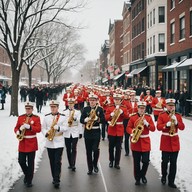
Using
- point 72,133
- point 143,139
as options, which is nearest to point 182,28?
point 72,133

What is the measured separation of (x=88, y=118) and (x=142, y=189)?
211 cm

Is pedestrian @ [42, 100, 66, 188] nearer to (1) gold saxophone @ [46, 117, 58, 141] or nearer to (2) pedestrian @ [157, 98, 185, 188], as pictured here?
(1) gold saxophone @ [46, 117, 58, 141]

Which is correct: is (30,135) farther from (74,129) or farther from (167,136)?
(167,136)

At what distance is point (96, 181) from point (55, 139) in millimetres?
1336

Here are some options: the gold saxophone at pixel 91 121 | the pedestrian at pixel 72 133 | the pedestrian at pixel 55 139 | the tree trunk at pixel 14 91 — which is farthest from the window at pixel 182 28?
the pedestrian at pixel 55 139

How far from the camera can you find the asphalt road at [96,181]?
6.86 meters

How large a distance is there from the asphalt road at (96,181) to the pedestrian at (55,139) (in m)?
0.34

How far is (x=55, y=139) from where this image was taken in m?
7.19

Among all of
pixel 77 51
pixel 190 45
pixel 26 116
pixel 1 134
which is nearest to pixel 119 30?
pixel 77 51

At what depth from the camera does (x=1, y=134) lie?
524 inches

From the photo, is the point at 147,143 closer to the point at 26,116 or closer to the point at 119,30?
the point at 26,116

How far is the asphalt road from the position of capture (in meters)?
6.86

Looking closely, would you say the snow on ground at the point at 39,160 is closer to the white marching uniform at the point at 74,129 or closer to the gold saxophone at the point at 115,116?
the white marching uniform at the point at 74,129

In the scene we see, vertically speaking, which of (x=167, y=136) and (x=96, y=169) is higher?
(x=167, y=136)
